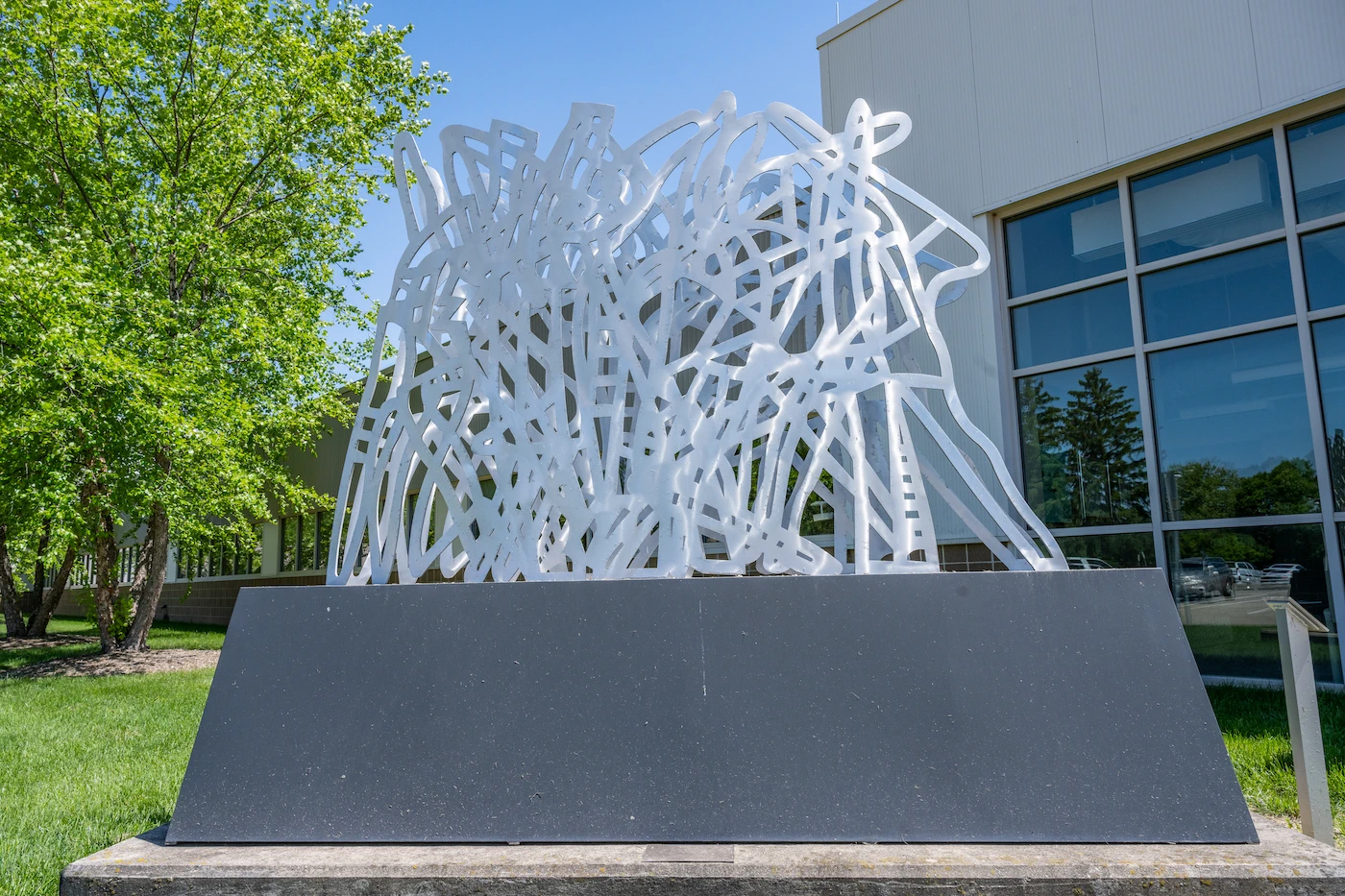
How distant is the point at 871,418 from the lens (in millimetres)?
5223

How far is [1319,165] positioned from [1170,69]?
1735 mm

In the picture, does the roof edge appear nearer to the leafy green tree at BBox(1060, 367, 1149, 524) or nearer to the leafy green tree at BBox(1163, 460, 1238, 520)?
the leafy green tree at BBox(1060, 367, 1149, 524)

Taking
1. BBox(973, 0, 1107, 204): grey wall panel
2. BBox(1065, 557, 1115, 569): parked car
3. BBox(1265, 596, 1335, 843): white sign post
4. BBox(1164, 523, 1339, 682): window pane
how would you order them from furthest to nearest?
BBox(973, 0, 1107, 204): grey wall panel
BBox(1065, 557, 1115, 569): parked car
BBox(1164, 523, 1339, 682): window pane
BBox(1265, 596, 1335, 843): white sign post

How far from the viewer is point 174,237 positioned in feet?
46.7

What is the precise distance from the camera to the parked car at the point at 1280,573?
8883mm

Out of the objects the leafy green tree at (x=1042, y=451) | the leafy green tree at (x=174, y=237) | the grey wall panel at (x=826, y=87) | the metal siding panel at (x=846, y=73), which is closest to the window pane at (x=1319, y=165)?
the leafy green tree at (x=1042, y=451)

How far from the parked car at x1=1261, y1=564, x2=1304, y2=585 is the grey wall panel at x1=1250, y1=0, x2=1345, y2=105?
4415 mm

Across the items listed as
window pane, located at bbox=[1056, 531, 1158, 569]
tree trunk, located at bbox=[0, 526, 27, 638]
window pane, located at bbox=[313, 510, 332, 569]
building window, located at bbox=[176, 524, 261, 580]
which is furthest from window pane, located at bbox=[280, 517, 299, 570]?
window pane, located at bbox=[1056, 531, 1158, 569]

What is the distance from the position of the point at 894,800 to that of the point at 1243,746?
414cm

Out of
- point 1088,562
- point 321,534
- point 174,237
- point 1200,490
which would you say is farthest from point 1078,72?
point 321,534

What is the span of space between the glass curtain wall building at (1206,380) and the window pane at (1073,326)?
16 millimetres

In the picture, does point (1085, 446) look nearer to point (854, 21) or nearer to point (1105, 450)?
point (1105, 450)

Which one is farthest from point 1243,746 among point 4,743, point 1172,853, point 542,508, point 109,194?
point 109,194

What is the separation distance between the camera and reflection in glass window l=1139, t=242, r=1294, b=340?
9250 millimetres
